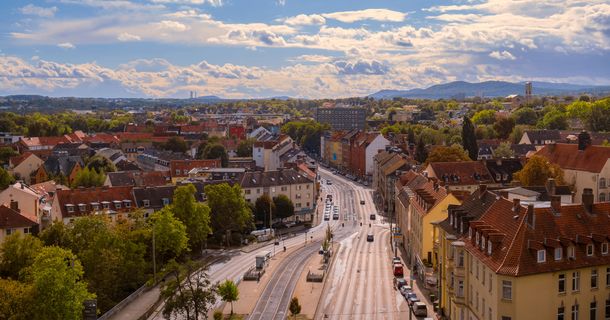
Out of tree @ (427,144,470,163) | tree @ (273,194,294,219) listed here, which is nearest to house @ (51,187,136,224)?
tree @ (273,194,294,219)

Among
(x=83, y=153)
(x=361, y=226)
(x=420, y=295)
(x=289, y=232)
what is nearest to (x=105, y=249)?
(x=420, y=295)

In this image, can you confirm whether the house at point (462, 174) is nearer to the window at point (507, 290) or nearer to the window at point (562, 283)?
the window at point (562, 283)

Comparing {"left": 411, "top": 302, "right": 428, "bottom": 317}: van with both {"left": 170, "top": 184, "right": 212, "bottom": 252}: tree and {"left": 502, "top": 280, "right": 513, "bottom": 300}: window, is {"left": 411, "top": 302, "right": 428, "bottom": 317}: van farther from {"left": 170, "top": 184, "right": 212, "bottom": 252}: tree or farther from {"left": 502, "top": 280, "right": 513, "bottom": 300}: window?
{"left": 170, "top": 184, "right": 212, "bottom": 252}: tree

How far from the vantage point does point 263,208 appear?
109375 millimetres

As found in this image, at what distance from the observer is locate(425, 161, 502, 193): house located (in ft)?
323

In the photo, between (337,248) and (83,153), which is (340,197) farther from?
(83,153)

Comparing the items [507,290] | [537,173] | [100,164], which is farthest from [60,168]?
[507,290]

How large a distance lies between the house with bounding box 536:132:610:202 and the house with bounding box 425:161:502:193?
900 cm

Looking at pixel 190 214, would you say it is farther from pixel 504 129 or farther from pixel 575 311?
pixel 504 129

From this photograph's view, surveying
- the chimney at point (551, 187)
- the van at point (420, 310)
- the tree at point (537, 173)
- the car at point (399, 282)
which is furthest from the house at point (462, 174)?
the chimney at point (551, 187)

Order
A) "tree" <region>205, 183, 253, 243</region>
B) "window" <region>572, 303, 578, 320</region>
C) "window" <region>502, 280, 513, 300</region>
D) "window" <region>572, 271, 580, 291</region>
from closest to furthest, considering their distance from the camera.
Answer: "window" <region>502, 280, 513, 300</region> → "window" <region>572, 271, 580, 291</region> → "window" <region>572, 303, 578, 320</region> → "tree" <region>205, 183, 253, 243</region>

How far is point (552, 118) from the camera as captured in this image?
18638cm

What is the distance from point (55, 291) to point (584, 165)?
224ft

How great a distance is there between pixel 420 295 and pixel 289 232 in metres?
45.6
